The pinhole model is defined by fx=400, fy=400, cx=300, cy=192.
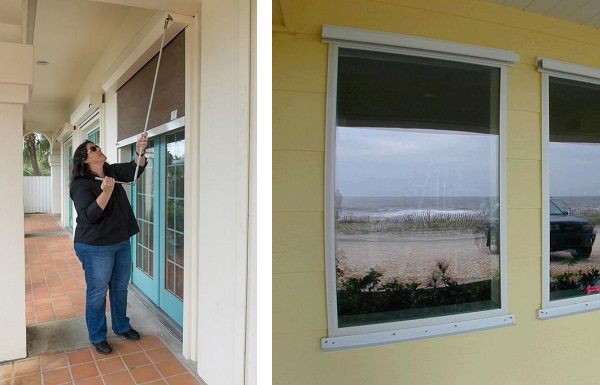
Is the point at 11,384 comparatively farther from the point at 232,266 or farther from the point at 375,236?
the point at 375,236

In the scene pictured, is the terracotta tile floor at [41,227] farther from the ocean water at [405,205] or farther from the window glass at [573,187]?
the window glass at [573,187]

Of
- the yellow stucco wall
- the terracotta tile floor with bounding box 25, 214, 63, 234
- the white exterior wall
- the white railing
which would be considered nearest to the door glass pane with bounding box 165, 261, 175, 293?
the white exterior wall

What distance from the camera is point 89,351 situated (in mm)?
2213

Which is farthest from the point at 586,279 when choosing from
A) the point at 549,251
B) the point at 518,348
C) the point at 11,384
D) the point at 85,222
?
the point at 11,384

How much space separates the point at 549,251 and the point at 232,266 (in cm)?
108

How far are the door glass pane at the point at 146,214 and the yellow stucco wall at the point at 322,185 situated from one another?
226cm

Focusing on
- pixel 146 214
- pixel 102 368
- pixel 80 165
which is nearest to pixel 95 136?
pixel 146 214

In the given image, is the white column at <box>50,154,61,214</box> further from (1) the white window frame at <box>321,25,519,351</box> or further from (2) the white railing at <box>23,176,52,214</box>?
(1) the white window frame at <box>321,25,519,351</box>

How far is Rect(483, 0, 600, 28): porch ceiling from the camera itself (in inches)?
42.4

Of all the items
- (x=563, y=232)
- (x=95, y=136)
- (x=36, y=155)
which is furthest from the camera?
(x=36, y=155)

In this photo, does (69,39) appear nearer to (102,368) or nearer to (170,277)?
(170,277)

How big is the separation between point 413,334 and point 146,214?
2681 mm

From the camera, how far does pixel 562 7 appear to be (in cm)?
108

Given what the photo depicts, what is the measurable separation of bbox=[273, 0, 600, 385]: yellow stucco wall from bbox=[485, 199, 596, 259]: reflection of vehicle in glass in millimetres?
46
